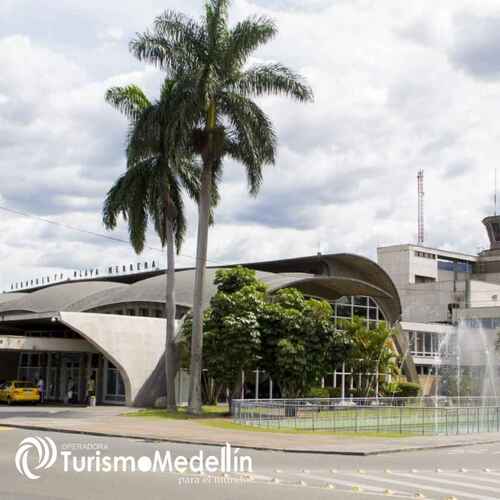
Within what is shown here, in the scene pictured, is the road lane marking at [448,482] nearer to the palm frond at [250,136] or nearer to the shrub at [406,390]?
the palm frond at [250,136]

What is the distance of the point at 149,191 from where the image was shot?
3934cm

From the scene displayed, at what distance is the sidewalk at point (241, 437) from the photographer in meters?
22.7

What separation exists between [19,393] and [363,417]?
21531 mm

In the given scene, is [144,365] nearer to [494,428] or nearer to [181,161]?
[181,161]

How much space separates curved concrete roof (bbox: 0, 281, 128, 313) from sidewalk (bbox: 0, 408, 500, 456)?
79.6ft

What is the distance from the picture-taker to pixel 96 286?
60.7 metres

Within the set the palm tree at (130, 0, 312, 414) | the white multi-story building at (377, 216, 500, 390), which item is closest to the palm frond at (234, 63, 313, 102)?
the palm tree at (130, 0, 312, 414)

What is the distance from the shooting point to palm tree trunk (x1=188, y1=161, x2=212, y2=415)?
36.1 meters

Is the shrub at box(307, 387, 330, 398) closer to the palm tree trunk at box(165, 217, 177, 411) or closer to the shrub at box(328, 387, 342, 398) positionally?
the shrub at box(328, 387, 342, 398)

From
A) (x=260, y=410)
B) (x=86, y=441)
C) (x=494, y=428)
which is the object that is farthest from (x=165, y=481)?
(x=494, y=428)

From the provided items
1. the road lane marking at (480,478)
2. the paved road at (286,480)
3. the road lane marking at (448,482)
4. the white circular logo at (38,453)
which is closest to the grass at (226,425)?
A: the paved road at (286,480)

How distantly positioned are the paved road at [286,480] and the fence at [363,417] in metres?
9.00

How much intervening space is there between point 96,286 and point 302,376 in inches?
1051
